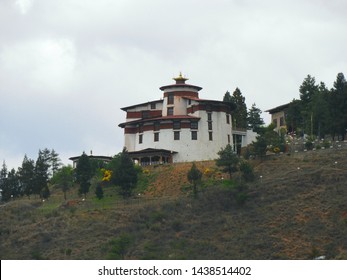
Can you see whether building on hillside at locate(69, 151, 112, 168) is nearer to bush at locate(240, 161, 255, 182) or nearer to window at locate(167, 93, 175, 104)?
window at locate(167, 93, 175, 104)

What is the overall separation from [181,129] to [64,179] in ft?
55.2

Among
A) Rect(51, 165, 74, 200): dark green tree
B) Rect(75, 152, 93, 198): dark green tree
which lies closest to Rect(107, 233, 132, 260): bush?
Rect(75, 152, 93, 198): dark green tree

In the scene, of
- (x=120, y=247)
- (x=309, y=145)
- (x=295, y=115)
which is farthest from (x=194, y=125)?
(x=120, y=247)

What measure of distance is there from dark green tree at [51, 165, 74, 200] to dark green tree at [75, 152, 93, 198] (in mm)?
1850

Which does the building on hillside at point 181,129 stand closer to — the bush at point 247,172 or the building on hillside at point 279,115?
the bush at point 247,172

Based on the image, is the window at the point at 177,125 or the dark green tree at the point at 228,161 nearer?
the dark green tree at the point at 228,161

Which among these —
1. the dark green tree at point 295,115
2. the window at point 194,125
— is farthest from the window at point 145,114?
the dark green tree at point 295,115

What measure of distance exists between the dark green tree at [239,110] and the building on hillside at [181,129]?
25.5ft

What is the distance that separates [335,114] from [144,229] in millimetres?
30730

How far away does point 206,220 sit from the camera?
9800 centimetres

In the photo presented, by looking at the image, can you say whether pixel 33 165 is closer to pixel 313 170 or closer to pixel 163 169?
pixel 163 169

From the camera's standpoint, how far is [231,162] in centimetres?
10688

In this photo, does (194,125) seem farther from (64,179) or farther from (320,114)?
(64,179)

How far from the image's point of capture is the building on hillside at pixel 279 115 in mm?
143500
